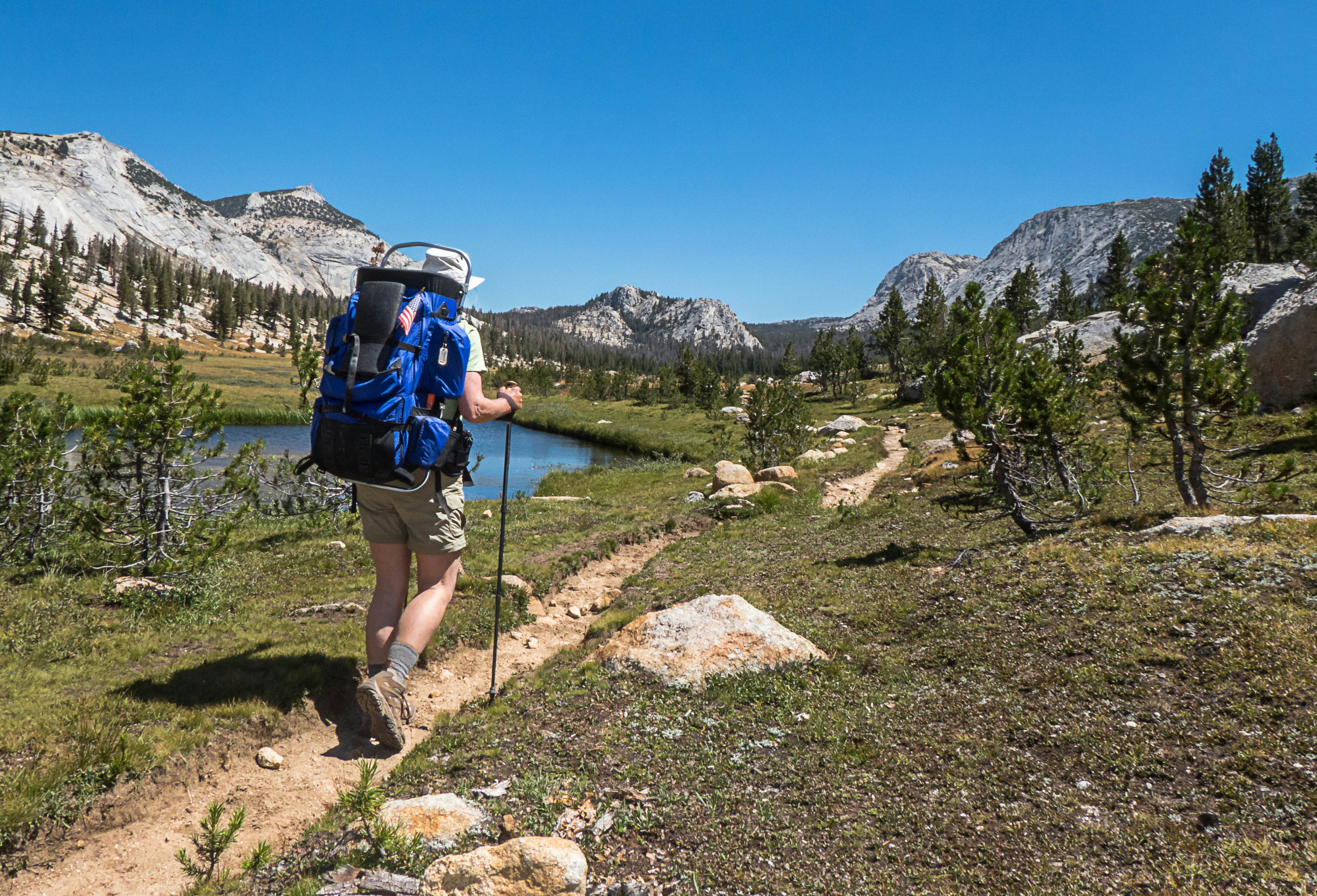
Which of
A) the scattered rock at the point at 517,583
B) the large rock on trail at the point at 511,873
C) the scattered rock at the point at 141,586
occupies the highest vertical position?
the large rock on trail at the point at 511,873

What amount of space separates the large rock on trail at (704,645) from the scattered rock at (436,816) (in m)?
2.92

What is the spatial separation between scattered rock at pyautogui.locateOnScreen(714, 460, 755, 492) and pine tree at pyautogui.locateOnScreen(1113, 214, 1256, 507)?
14.9 meters

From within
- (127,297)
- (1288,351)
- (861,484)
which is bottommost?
(861,484)

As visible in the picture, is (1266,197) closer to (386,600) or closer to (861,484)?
(861,484)

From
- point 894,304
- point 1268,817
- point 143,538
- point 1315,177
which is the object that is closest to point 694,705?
point 1268,817

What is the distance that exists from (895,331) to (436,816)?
347 ft

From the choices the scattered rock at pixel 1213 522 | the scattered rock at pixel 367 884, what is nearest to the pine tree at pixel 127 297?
the scattered rock at pixel 367 884

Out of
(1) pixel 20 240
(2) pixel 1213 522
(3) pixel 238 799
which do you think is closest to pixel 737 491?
(2) pixel 1213 522

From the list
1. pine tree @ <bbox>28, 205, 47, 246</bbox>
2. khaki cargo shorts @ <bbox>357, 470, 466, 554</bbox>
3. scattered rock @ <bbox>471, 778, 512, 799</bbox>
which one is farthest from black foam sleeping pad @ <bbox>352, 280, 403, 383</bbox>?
pine tree @ <bbox>28, 205, 47, 246</bbox>

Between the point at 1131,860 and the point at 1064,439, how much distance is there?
1439 centimetres

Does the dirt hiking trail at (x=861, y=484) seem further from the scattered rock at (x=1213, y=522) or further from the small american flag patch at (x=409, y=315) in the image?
the small american flag patch at (x=409, y=315)

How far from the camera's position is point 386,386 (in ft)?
16.5

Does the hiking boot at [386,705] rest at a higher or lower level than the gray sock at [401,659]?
lower

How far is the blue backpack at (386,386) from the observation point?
5.01 m
